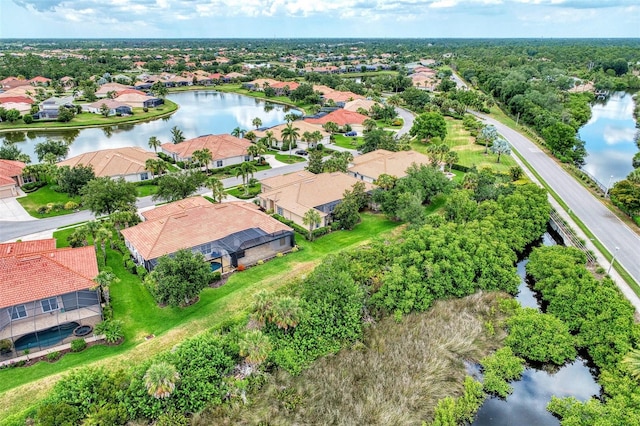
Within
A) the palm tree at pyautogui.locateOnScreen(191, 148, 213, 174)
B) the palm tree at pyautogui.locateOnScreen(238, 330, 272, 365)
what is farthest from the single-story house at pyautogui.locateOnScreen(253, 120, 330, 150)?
the palm tree at pyautogui.locateOnScreen(238, 330, 272, 365)

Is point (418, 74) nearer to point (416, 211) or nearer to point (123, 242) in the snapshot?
point (416, 211)

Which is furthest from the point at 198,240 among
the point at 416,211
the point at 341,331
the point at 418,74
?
the point at 418,74

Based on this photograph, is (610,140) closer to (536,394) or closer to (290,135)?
(290,135)

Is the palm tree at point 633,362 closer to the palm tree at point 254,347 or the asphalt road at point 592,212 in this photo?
the asphalt road at point 592,212

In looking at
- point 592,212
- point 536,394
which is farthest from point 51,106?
point 536,394

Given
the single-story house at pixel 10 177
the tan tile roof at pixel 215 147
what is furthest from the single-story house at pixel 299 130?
the single-story house at pixel 10 177
